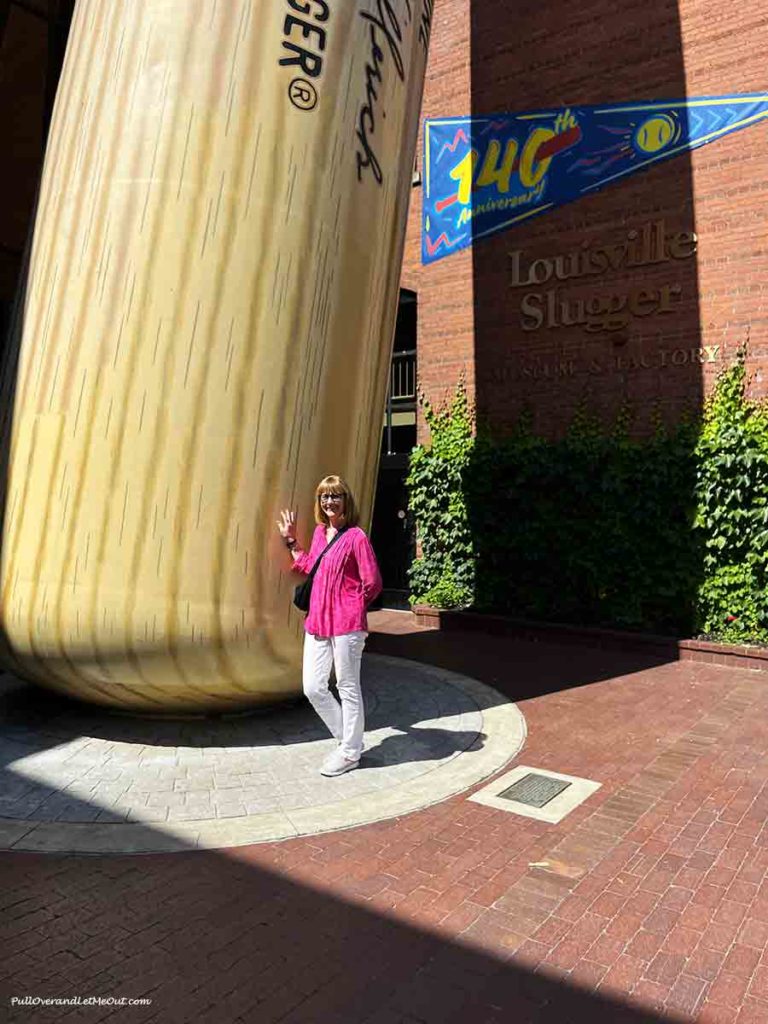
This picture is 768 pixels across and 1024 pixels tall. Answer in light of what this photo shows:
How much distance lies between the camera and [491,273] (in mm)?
11211

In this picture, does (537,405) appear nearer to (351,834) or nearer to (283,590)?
(283,590)

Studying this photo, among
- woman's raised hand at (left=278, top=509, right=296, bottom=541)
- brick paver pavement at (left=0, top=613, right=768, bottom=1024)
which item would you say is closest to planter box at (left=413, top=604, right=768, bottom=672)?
brick paver pavement at (left=0, top=613, right=768, bottom=1024)

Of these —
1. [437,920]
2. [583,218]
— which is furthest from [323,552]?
[583,218]

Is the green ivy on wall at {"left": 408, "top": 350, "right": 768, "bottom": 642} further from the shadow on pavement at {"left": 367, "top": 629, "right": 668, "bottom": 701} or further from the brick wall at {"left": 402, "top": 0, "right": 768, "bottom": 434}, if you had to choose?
the shadow on pavement at {"left": 367, "top": 629, "right": 668, "bottom": 701}

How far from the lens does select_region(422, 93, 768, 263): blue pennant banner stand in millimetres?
9438

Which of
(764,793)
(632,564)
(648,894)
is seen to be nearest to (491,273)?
(632,564)

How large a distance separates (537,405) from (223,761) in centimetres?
750

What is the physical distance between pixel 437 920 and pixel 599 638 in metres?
6.74

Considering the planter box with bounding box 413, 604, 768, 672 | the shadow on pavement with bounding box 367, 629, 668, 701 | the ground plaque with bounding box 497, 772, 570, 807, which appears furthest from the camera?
the planter box with bounding box 413, 604, 768, 672

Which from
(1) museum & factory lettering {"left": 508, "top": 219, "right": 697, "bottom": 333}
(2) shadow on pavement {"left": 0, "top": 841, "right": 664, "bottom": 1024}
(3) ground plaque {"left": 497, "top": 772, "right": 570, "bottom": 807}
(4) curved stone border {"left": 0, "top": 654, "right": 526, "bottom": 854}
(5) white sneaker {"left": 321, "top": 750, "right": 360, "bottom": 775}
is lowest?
(2) shadow on pavement {"left": 0, "top": 841, "right": 664, "bottom": 1024}

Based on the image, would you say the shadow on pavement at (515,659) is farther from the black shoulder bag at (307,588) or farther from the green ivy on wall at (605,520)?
the black shoulder bag at (307,588)

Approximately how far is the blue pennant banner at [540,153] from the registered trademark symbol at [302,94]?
21.8 feet

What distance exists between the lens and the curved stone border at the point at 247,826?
361 centimetres

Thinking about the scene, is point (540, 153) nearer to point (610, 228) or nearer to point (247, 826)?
point (610, 228)
